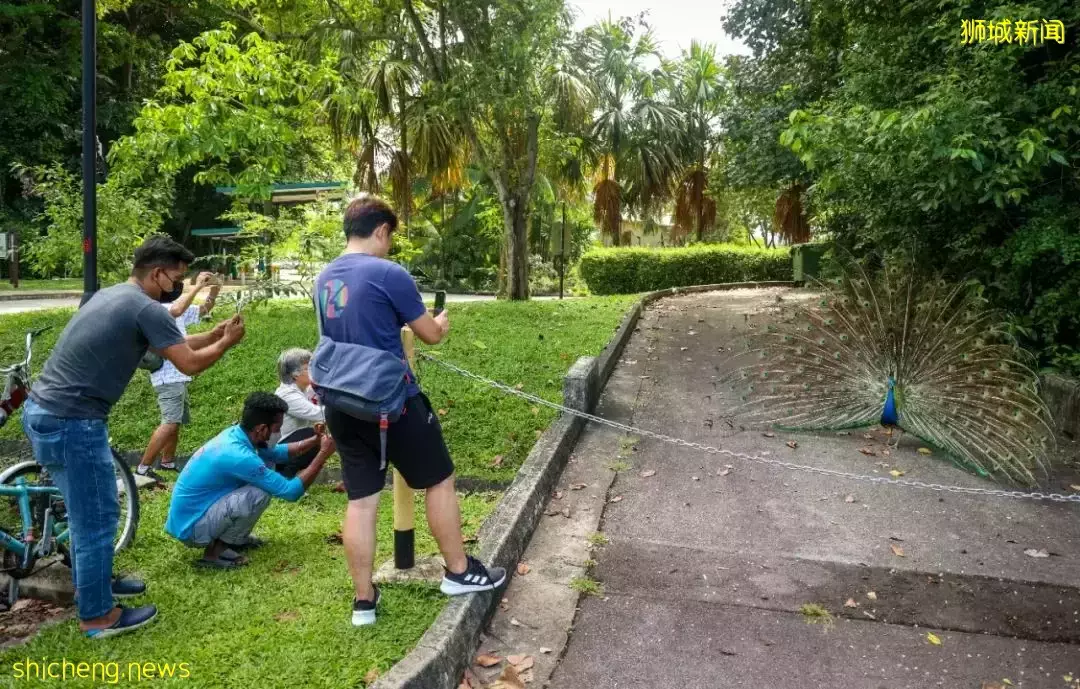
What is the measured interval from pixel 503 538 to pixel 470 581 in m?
0.73

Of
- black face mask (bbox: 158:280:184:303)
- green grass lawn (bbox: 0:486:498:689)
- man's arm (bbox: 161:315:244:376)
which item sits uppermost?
black face mask (bbox: 158:280:184:303)

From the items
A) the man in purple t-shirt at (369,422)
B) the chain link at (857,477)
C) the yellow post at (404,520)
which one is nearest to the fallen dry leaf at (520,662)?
the man in purple t-shirt at (369,422)

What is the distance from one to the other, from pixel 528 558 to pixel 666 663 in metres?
1.33

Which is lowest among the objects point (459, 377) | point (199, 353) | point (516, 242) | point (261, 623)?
point (261, 623)

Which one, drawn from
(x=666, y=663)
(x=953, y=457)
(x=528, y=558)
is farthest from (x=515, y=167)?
(x=666, y=663)

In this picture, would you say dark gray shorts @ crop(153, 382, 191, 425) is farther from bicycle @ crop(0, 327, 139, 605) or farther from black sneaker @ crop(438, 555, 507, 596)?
black sneaker @ crop(438, 555, 507, 596)

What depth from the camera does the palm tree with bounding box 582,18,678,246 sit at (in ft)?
90.2

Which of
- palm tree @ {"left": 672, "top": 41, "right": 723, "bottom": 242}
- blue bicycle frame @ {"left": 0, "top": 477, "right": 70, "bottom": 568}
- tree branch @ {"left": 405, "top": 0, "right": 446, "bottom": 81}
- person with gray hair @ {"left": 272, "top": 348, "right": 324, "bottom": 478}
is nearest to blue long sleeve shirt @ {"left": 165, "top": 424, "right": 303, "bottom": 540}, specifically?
blue bicycle frame @ {"left": 0, "top": 477, "right": 70, "bottom": 568}

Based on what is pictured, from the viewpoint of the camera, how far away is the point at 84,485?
372cm

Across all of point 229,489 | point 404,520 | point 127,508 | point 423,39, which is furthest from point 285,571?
point 423,39

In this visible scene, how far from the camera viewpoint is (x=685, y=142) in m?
30.0

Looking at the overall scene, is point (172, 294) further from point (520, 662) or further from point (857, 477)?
point (857, 477)

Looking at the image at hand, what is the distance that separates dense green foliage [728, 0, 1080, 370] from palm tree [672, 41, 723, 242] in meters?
16.5

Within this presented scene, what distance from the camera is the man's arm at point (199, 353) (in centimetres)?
367
